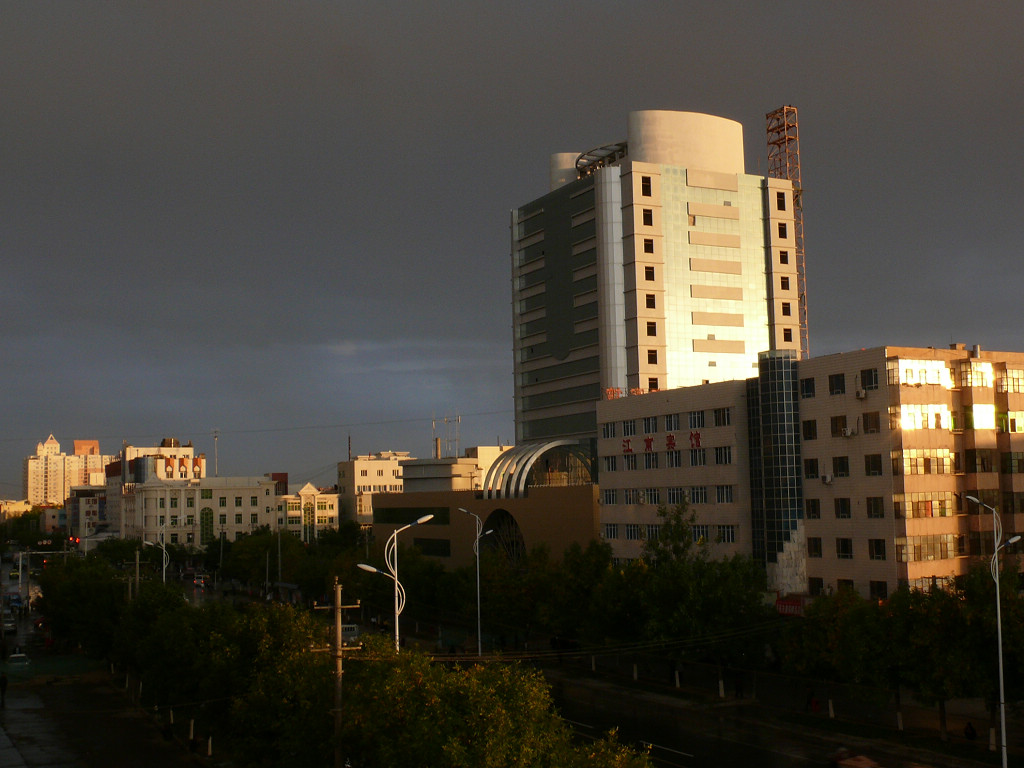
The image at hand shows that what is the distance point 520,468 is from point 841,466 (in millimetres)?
39446

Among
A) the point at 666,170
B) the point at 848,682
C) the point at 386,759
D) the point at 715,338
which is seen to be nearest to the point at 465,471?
the point at 715,338

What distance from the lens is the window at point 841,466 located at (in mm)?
64625

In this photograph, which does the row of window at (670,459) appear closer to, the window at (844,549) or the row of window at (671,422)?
the row of window at (671,422)

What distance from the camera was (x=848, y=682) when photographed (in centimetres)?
5103

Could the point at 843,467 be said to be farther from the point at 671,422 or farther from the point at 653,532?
the point at 653,532

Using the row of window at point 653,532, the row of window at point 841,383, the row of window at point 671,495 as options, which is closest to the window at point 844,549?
the row of window at point 653,532

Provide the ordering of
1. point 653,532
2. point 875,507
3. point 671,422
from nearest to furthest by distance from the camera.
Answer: point 875,507
point 671,422
point 653,532

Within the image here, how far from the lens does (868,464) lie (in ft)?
207

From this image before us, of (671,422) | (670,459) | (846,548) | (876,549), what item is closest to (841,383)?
(846,548)

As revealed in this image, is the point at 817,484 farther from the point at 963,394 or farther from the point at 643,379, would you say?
the point at 643,379

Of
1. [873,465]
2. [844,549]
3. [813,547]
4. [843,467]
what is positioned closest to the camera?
[873,465]

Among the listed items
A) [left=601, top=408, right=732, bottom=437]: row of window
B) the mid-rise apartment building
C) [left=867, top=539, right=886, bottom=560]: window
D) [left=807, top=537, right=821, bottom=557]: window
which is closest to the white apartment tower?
[left=601, top=408, right=732, bottom=437]: row of window

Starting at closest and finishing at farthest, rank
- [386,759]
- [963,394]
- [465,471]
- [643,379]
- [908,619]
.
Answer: [386,759] → [908,619] → [963,394] → [643,379] → [465,471]

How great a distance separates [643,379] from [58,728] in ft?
230
